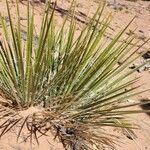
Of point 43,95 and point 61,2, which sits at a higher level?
point 61,2

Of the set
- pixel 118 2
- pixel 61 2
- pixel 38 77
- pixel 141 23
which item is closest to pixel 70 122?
pixel 38 77

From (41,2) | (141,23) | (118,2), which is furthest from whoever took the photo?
(118,2)

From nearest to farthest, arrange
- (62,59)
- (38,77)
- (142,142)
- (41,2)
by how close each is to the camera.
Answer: (38,77) < (62,59) < (142,142) < (41,2)

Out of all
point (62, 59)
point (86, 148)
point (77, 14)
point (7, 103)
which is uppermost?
point (77, 14)

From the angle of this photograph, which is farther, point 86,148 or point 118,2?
point 118,2

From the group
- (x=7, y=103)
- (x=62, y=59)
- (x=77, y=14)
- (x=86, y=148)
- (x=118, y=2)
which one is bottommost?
(x=86, y=148)

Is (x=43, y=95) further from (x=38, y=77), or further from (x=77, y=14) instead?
(x=77, y=14)

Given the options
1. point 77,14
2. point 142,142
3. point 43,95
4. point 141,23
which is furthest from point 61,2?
point 43,95

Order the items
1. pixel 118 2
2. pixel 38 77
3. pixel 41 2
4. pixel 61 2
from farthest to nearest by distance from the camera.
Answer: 1. pixel 118 2
2. pixel 61 2
3. pixel 41 2
4. pixel 38 77

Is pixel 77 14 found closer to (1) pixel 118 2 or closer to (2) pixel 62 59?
(1) pixel 118 2
